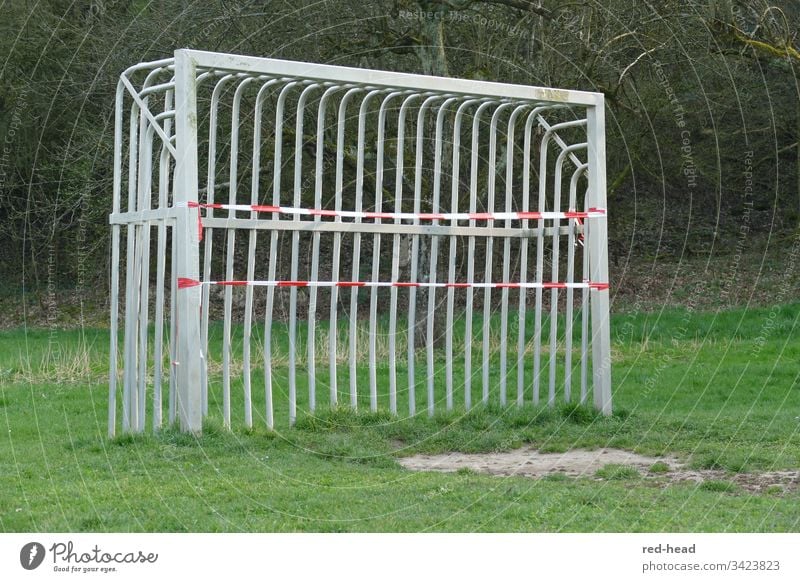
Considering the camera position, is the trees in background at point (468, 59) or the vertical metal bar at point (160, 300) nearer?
the vertical metal bar at point (160, 300)

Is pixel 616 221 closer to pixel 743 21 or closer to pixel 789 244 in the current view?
pixel 789 244

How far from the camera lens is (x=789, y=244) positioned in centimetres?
2327

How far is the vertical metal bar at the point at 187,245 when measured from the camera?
7.69m

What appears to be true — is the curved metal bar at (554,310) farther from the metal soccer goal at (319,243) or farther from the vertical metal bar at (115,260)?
the vertical metal bar at (115,260)

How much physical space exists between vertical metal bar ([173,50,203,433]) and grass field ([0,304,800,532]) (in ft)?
0.86

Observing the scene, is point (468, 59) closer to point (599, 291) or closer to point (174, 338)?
point (599, 291)

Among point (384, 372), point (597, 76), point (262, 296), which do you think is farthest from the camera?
point (262, 296)

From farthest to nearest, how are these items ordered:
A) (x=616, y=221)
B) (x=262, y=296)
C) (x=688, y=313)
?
(x=616, y=221) < (x=262, y=296) < (x=688, y=313)

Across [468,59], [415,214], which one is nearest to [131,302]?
[415,214]

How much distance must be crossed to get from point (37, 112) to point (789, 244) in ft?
50.9

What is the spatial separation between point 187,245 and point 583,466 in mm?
3173

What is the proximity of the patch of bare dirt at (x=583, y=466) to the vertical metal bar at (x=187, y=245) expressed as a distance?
60.9 inches

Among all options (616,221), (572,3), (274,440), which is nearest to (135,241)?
(274,440)

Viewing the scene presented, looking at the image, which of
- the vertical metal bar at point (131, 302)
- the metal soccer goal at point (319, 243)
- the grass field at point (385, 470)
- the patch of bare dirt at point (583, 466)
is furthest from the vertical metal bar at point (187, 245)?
the patch of bare dirt at point (583, 466)
